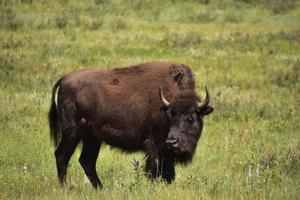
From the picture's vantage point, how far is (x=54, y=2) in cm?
2723

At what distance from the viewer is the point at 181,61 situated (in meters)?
19.2

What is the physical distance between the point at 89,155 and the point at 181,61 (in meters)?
9.45

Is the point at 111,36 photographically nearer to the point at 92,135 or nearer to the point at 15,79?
the point at 15,79

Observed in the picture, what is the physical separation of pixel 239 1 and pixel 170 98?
74.7 feet

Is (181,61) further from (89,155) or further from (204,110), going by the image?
(204,110)

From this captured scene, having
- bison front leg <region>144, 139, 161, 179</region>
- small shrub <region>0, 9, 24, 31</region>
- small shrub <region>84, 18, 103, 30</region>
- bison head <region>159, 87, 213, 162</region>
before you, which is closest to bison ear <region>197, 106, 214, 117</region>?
bison head <region>159, 87, 213, 162</region>

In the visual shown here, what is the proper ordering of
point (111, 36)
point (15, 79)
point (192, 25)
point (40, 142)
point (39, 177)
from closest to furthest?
point (39, 177)
point (40, 142)
point (15, 79)
point (111, 36)
point (192, 25)

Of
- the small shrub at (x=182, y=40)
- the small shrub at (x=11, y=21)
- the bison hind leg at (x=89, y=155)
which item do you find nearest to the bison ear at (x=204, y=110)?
the bison hind leg at (x=89, y=155)

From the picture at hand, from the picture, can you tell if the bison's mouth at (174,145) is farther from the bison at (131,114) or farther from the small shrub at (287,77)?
the small shrub at (287,77)

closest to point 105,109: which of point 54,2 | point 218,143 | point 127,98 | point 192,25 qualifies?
point 127,98

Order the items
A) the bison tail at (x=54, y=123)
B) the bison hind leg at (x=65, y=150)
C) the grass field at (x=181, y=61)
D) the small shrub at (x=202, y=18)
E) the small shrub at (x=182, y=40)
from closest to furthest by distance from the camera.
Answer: the grass field at (x=181, y=61) → the bison hind leg at (x=65, y=150) → the bison tail at (x=54, y=123) → the small shrub at (x=182, y=40) → the small shrub at (x=202, y=18)

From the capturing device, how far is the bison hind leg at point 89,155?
9873mm

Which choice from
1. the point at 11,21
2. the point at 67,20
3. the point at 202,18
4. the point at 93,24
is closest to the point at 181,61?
the point at 93,24

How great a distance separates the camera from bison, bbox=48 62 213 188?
9.32 metres
